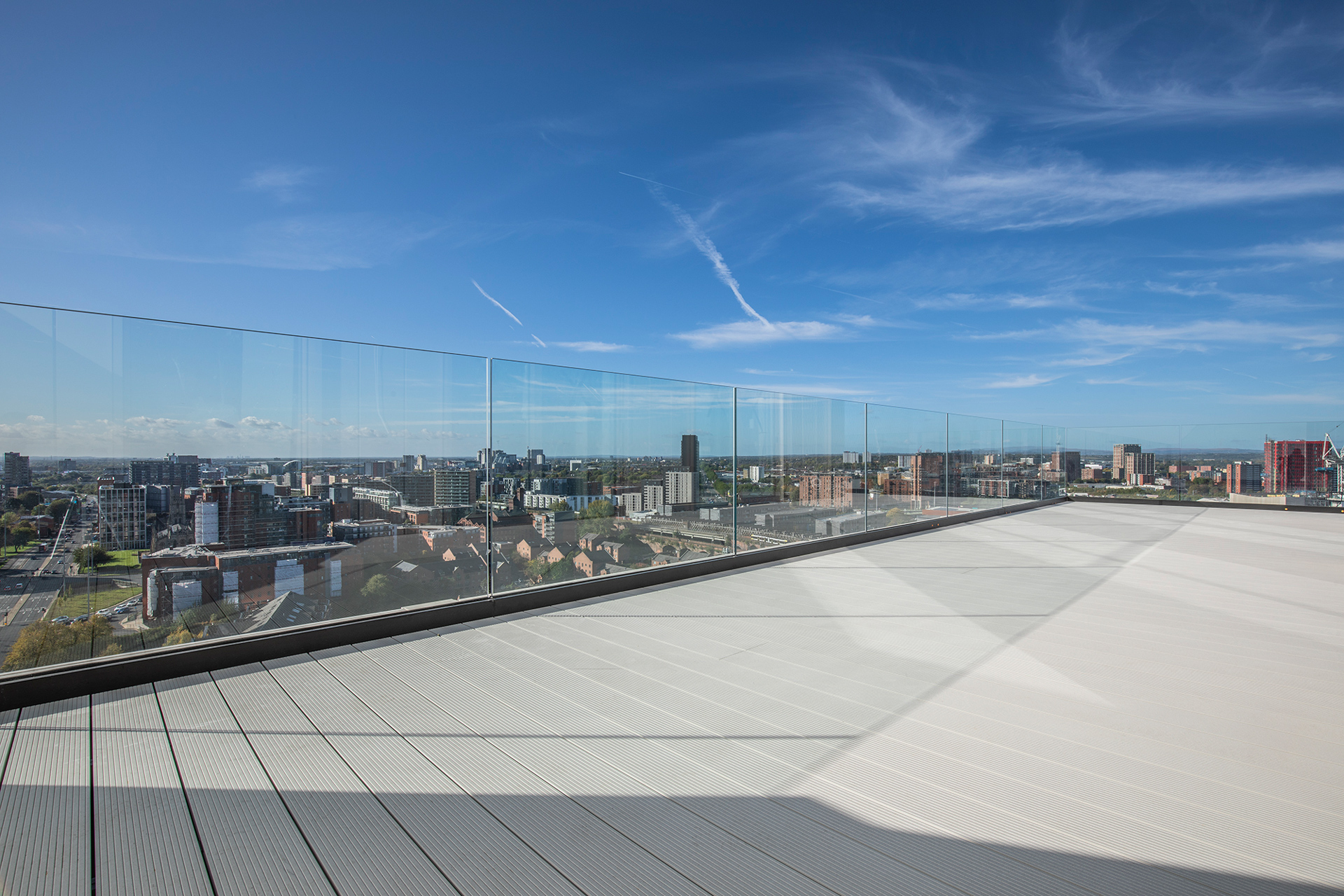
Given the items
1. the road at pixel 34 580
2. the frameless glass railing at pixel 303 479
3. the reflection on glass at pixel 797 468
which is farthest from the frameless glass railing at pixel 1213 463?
the road at pixel 34 580

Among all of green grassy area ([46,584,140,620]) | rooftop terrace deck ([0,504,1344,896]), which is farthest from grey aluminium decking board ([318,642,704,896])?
green grassy area ([46,584,140,620])

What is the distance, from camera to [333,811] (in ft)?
4.38

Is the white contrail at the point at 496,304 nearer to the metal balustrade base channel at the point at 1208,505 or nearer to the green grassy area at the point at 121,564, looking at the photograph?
the green grassy area at the point at 121,564

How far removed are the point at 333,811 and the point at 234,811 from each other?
0.24 meters

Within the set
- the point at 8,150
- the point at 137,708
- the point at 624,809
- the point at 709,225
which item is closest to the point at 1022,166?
→ the point at 709,225

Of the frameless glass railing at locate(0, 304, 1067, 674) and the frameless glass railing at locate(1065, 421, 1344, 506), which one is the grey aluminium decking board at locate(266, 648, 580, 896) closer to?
the frameless glass railing at locate(0, 304, 1067, 674)

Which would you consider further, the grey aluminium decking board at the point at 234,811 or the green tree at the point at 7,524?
the green tree at the point at 7,524

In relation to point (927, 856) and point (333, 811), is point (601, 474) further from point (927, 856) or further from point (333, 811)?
point (927, 856)

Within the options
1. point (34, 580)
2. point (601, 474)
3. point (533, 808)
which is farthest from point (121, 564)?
point (601, 474)

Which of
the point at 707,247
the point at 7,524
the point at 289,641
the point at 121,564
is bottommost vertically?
the point at 289,641

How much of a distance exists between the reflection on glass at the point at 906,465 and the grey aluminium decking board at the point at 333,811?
5.41m

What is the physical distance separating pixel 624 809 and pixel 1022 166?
9551mm

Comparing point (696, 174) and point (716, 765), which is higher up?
point (696, 174)

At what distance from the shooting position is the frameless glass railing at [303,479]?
2033 mm
